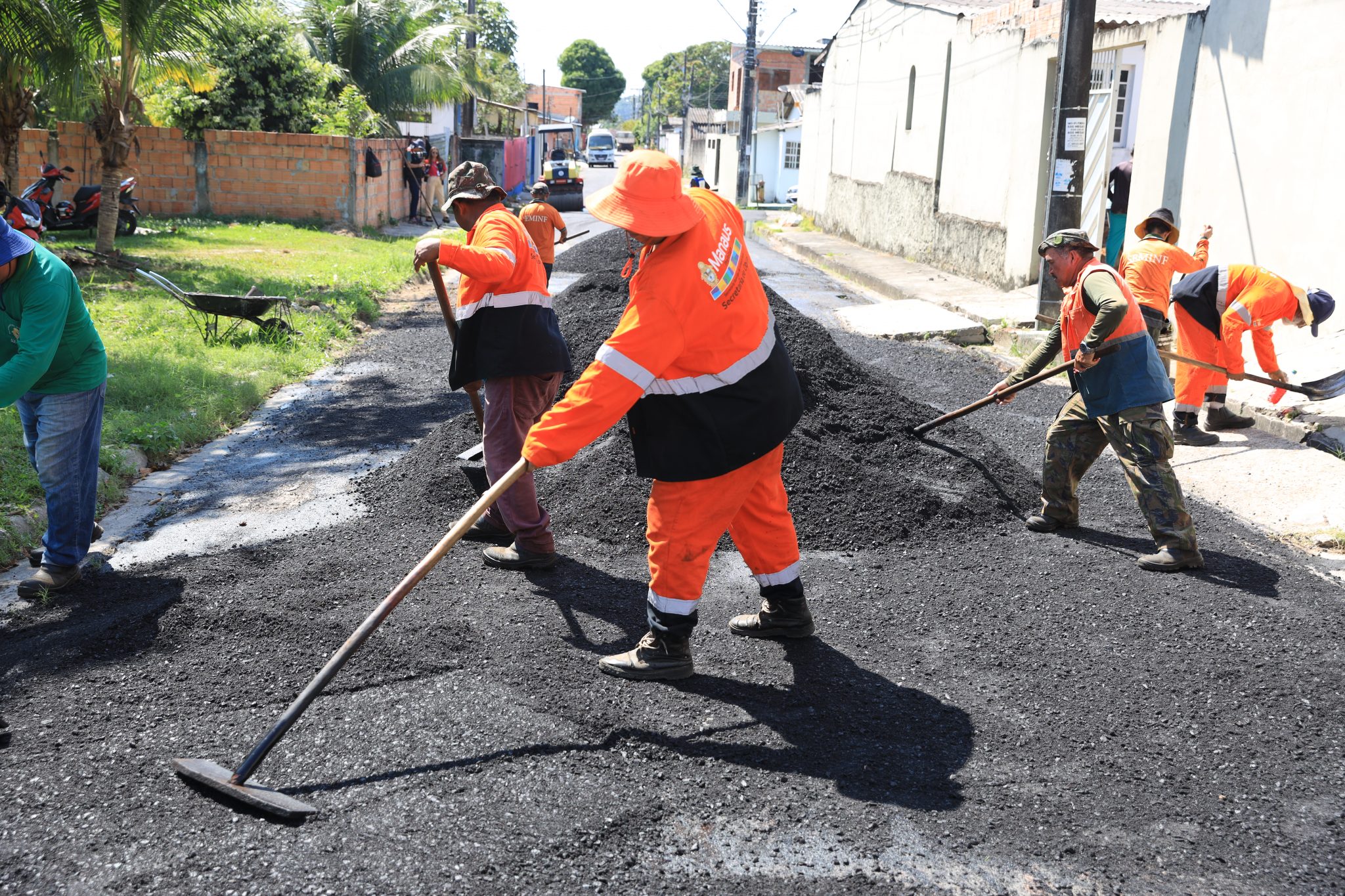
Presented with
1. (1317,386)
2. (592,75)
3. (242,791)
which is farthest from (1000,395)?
(592,75)

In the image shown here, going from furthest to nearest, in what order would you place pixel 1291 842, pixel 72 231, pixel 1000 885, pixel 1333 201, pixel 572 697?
1. pixel 72 231
2. pixel 1333 201
3. pixel 572 697
4. pixel 1291 842
5. pixel 1000 885

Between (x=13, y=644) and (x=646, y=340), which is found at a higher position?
(x=646, y=340)

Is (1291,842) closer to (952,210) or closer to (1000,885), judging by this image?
(1000,885)

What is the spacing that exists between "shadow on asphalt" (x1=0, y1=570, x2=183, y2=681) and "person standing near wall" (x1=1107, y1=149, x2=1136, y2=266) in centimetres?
1124

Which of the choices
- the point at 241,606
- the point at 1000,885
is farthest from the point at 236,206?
the point at 1000,885

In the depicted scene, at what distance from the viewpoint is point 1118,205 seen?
12.7 meters

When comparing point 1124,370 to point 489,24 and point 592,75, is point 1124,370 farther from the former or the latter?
point 592,75

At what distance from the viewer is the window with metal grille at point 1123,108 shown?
58.4 feet

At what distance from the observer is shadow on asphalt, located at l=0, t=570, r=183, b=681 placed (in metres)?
3.88

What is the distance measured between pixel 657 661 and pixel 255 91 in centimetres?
1879

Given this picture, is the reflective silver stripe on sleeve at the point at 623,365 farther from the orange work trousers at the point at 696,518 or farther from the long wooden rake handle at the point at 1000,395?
the long wooden rake handle at the point at 1000,395

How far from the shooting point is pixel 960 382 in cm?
920

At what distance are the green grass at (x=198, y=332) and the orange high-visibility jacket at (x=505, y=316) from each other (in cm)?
43

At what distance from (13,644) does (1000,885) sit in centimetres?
359
